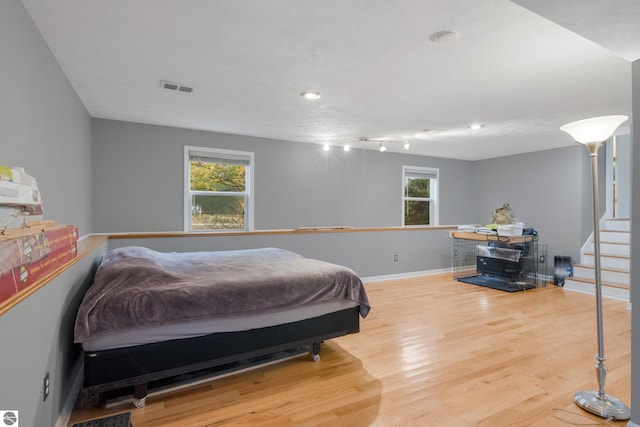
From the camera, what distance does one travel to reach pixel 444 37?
76.5 inches

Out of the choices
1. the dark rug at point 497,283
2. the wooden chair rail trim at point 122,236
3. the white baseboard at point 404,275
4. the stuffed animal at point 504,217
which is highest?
the stuffed animal at point 504,217

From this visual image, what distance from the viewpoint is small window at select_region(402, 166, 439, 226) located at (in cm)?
621

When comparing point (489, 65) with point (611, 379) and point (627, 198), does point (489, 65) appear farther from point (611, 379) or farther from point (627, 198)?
point (627, 198)

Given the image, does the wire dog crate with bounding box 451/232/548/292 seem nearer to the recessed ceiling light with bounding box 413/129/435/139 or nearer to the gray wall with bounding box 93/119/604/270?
the gray wall with bounding box 93/119/604/270

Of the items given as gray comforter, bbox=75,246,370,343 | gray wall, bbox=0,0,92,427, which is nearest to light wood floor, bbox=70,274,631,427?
gray comforter, bbox=75,246,370,343

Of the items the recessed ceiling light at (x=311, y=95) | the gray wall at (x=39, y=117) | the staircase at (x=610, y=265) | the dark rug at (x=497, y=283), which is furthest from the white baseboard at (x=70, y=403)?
the staircase at (x=610, y=265)

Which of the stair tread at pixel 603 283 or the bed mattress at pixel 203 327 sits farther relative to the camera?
the stair tread at pixel 603 283

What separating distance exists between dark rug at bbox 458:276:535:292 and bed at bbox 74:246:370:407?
3.42m

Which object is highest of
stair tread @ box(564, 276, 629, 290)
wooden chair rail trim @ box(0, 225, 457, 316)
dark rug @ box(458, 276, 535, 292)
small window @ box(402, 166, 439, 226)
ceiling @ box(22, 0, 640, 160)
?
ceiling @ box(22, 0, 640, 160)

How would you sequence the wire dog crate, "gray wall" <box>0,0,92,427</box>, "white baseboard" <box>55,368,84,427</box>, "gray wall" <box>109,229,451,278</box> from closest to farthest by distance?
"gray wall" <box>0,0,92,427</box> < "white baseboard" <box>55,368,84,427</box> < "gray wall" <box>109,229,451,278</box> < the wire dog crate

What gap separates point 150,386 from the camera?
2277 mm

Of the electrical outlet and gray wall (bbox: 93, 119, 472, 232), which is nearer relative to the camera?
the electrical outlet

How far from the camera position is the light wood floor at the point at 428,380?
77.1 inches

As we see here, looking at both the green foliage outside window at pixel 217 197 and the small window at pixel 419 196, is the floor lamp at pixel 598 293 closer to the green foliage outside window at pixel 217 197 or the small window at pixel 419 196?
the green foliage outside window at pixel 217 197
